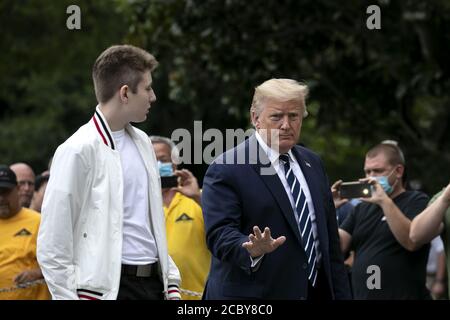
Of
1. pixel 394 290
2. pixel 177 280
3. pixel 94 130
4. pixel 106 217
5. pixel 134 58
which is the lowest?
pixel 394 290

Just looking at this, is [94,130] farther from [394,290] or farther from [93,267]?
[394,290]

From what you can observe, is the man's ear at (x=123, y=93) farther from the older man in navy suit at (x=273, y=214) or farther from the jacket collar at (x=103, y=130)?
the older man in navy suit at (x=273, y=214)

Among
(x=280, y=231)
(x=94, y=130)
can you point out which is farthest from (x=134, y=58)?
(x=280, y=231)

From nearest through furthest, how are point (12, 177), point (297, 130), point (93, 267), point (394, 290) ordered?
point (93, 267)
point (297, 130)
point (394, 290)
point (12, 177)

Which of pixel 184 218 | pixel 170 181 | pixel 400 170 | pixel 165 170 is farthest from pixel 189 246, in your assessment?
pixel 400 170

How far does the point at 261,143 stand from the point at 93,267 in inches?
56.0

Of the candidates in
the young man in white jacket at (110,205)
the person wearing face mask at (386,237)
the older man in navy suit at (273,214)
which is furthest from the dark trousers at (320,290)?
the person wearing face mask at (386,237)

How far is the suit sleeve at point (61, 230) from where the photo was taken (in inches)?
214

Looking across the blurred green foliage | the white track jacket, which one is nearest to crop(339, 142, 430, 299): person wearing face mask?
the white track jacket

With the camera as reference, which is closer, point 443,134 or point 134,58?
point 134,58

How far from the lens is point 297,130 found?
21.0ft

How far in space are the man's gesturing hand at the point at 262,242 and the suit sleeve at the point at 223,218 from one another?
14 centimetres

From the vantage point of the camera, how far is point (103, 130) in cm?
579

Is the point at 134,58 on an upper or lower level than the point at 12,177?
upper
